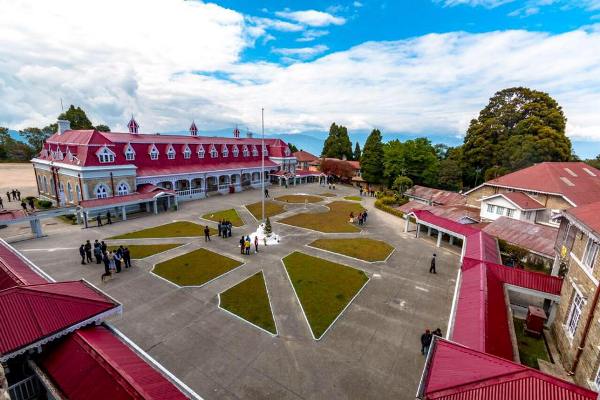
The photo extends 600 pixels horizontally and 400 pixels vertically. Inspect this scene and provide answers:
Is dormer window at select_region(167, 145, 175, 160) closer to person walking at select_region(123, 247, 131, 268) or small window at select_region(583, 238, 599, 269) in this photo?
person walking at select_region(123, 247, 131, 268)

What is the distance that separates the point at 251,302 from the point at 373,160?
45.0 metres

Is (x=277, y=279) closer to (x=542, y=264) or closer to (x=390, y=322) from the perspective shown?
(x=390, y=322)

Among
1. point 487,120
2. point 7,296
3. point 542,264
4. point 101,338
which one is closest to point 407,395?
point 101,338

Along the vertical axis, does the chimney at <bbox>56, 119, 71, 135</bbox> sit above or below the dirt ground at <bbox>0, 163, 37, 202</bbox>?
above

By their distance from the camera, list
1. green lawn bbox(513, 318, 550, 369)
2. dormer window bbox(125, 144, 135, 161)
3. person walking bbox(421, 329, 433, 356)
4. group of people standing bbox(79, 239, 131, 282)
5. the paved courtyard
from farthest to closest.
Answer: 1. dormer window bbox(125, 144, 135, 161)
2. group of people standing bbox(79, 239, 131, 282)
3. green lawn bbox(513, 318, 550, 369)
4. person walking bbox(421, 329, 433, 356)
5. the paved courtyard

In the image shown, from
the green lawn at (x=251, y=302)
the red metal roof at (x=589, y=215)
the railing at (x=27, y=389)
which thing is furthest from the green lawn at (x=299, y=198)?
the railing at (x=27, y=389)

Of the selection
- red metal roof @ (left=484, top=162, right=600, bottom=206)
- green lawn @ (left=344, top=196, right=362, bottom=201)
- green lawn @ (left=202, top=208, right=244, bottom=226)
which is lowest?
green lawn @ (left=202, top=208, right=244, bottom=226)

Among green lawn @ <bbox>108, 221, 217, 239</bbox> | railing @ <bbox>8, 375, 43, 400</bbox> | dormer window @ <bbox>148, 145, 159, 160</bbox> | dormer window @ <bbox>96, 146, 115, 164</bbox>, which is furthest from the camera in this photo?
dormer window @ <bbox>148, 145, 159, 160</bbox>

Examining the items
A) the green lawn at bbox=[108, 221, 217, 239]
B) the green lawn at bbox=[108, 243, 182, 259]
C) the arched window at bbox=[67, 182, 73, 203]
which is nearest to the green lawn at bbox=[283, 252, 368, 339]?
the green lawn at bbox=[108, 243, 182, 259]

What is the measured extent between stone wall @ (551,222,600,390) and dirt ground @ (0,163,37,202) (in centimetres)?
5308

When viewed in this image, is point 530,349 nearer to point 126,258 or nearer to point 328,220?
point 328,220

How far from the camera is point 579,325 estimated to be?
39.2 feet

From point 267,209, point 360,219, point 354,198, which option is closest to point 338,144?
point 354,198

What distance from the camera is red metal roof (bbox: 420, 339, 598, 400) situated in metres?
7.40
